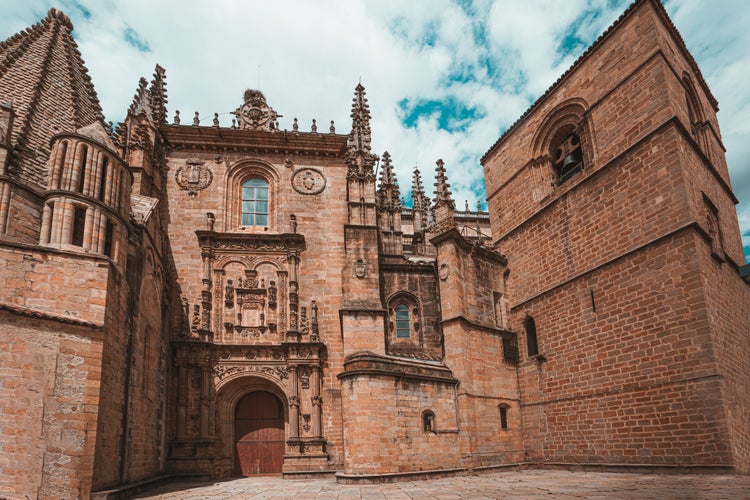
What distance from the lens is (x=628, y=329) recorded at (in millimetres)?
14508

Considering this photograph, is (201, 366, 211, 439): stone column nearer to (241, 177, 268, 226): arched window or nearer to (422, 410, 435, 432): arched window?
(241, 177, 268, 226): arched window

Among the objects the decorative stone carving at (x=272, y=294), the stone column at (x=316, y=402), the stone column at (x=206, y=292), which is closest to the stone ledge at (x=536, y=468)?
the stone column at (x=316, y=402)

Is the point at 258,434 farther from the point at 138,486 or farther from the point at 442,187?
the point at 442,187

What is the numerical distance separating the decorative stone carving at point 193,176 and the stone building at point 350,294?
0.28 feet

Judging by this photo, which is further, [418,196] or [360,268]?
[418,196]

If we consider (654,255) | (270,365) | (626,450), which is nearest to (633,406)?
(626,450)

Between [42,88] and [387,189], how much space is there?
1379 centimetres

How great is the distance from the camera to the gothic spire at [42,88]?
1303 cm

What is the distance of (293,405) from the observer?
55.3 ft

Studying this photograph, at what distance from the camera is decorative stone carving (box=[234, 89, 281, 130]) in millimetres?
20938

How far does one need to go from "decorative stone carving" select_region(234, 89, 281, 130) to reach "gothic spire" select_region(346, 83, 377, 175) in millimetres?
3432

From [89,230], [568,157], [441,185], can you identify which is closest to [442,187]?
[441,185]

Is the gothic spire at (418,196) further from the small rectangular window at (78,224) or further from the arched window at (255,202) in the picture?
the small rectangular window at (78,224)

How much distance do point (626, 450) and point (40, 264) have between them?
14729 millimetres
